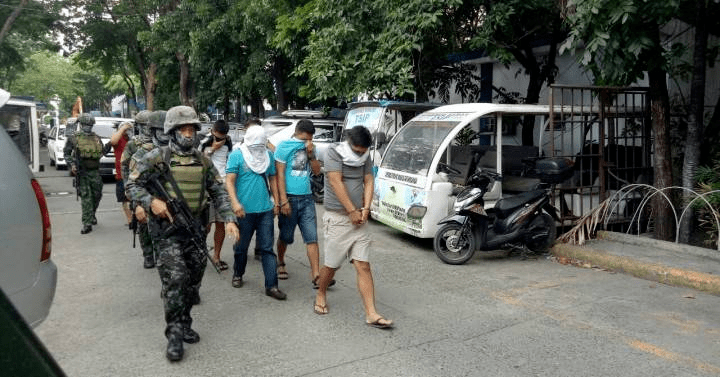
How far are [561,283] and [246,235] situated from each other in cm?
323

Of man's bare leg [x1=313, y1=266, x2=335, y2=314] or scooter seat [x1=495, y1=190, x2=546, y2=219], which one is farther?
scooter seat [x1=495, y1=190, x2=546, y2=219]

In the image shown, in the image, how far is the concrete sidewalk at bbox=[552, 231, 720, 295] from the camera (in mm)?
6277

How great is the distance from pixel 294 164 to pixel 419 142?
9.26 ft

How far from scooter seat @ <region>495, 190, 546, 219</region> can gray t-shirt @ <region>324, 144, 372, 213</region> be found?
112 inches

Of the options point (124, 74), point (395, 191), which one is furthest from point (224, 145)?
point (124, 74)

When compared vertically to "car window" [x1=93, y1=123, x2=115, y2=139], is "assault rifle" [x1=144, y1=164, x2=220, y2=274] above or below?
below

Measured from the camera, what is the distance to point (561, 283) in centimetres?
645

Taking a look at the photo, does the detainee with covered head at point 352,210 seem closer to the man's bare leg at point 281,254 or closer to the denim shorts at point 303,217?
the denim shorts at point 303,217

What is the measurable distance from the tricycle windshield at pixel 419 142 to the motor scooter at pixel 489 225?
76cm

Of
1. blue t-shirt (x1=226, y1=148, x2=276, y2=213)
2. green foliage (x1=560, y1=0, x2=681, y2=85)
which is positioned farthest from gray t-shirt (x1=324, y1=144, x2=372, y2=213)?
green foliage (x1=560, y1=0, x2=681, y2=85)

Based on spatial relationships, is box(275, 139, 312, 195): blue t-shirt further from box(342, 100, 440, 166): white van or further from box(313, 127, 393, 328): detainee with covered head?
box(342, 100, 440, 166): white van

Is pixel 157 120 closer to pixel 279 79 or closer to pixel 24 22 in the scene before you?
pixel 279 79

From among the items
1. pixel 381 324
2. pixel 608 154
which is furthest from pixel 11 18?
pixel 381 324

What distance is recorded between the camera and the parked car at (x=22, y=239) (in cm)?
345
